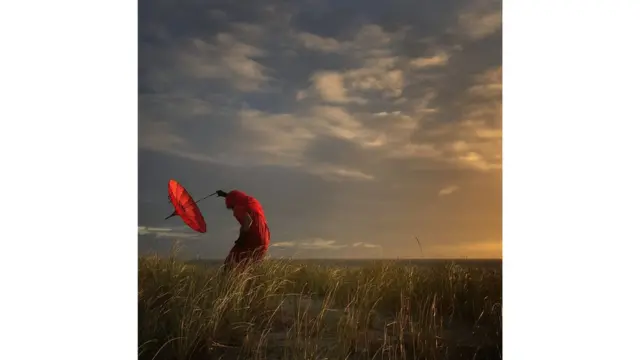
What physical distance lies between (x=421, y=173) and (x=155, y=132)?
96 centimetres

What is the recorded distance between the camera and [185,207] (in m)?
2.02

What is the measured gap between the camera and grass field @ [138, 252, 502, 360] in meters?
1.98

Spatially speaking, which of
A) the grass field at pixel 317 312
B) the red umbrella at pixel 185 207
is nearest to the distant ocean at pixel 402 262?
the grass field at pixel 317 312

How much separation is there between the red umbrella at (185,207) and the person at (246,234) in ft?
0.34

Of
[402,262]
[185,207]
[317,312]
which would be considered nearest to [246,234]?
[185,207]

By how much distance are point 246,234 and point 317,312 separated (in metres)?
0.37

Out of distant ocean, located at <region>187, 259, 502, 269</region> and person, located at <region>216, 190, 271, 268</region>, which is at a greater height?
person, located at <region>216, 190, 271, 268</region>

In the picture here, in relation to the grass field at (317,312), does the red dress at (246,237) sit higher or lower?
higher

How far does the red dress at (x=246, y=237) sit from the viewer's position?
2.01 m

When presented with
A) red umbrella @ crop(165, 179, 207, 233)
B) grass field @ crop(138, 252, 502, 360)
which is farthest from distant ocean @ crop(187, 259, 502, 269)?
red umbrella @ crop(165, 179, 207, 233)

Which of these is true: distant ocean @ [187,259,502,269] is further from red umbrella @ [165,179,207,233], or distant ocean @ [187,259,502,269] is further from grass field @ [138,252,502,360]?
red umbrella @ [165,179,207,233]

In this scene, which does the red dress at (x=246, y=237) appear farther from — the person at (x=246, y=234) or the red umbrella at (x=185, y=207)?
the red umbrella at (x=185, y=207)
